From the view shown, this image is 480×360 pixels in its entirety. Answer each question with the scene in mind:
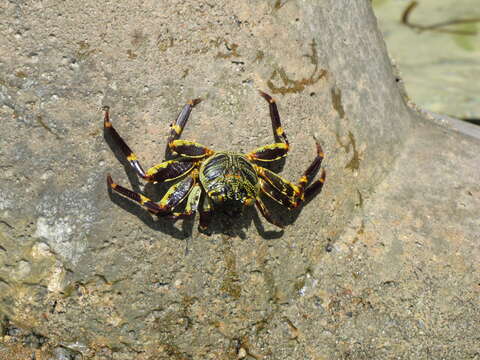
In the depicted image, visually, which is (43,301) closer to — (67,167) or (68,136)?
(67,167)

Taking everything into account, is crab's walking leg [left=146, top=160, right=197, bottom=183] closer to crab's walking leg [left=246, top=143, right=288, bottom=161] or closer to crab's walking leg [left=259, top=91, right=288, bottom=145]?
crab's walking leg [left=246, top=143, right=288, bottom=161]

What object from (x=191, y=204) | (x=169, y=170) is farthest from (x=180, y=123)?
(x=191, y=204)

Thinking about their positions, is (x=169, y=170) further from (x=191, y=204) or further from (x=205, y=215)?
(x=205, y=215)

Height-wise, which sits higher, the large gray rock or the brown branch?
the large gray rock

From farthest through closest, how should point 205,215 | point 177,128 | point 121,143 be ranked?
point 205,215, point 177,128, point 121,143

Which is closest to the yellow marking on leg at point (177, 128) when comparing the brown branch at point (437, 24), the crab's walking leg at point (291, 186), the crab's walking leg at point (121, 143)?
the crab's walking leg at point (121, 143)

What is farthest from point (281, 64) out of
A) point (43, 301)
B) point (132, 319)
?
point (43, 301)

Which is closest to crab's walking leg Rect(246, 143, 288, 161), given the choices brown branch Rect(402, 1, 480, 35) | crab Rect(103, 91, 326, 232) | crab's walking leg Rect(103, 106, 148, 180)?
crab Rect(103, 91, 326, 232)
